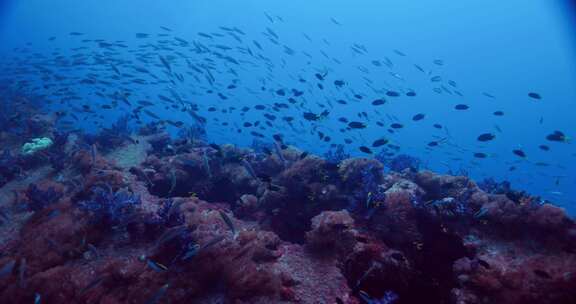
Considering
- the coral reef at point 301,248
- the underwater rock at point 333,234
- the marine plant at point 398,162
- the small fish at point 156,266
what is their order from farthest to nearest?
the marine plant at point 398,162 < the underwater rock at point 333,234 < the coral reef at point 301,248 < the small fish at point 156,266

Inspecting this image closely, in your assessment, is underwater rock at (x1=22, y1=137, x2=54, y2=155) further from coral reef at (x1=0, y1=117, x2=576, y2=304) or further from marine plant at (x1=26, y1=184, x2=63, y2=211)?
marine plant at (x1=26, y1=184, x2=63, y2=211)

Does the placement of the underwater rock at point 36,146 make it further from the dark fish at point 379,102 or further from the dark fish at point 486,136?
the dark fish at point 486,136

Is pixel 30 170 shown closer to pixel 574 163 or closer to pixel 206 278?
pixel 206 278

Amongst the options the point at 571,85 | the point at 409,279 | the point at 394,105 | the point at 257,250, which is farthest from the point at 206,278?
the point at 394,105

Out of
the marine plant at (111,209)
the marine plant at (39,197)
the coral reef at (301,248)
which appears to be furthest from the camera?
the marine plant at (39,197)

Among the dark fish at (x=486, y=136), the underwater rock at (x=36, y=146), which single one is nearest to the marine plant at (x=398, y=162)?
the dark fish at (x=486, y=136)

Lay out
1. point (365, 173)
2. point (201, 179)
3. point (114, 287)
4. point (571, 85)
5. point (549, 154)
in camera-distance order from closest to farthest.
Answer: point (114, 287), point (365, 173), point (201, 179), point (571, 85), point (549, 154)

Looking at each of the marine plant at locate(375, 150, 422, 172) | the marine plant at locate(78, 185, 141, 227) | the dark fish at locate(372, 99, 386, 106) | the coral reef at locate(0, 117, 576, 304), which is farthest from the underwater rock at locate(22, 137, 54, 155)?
the marine plant at locate(375, 150, 422, 172)

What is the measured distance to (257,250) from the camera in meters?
7.20

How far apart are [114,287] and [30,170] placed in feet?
38.2

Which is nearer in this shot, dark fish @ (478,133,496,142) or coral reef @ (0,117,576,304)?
coral reef @ (0,117,576,304)

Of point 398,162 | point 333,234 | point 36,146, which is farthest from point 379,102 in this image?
point 36,146

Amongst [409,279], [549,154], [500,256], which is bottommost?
[549,154]

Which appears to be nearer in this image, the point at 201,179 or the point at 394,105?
the point at 201,179
